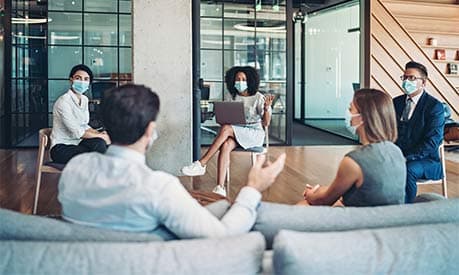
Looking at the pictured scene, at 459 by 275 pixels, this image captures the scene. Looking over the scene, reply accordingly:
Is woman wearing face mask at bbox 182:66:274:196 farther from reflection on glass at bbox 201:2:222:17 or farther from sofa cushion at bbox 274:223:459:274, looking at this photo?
reflection on glass at bbox 201:2:222:17

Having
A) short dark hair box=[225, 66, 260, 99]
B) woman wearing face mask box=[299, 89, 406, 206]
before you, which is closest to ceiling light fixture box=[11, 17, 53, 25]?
short dark hair box=[225, 66, 260, 99]

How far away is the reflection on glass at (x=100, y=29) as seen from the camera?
26.3ft

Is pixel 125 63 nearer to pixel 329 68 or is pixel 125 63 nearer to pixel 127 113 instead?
pixel 329 68

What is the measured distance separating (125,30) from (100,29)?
0.39 meters

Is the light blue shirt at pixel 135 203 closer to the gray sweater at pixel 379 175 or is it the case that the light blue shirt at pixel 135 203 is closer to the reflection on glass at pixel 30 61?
the gray sweater at pixel 379 175

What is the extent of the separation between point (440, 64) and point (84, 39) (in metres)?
5.91

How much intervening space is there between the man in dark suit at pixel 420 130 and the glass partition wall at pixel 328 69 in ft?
21.0

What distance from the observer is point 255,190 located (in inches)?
63.2

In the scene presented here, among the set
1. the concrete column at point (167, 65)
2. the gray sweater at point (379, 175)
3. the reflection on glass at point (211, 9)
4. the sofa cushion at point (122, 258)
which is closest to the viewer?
the sofa cushion at point (122, 258)

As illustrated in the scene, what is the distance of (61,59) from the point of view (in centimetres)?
799

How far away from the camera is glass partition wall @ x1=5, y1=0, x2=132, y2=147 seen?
7902mm

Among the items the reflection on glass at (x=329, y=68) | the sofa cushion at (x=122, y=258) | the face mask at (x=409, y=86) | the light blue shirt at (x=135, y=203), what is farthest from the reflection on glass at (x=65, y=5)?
the sofa cushion at (x=122, y=258)

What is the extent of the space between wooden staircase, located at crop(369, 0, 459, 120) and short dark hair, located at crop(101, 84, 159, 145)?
22.9ft

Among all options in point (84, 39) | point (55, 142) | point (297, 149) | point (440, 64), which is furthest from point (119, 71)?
point (440, 64)
